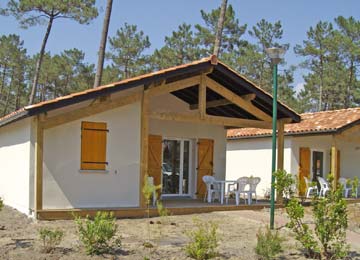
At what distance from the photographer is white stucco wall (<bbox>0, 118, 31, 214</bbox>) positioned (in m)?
11.6

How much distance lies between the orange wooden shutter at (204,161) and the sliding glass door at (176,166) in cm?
38

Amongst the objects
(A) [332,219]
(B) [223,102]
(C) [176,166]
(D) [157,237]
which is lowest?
(D) [157,237]

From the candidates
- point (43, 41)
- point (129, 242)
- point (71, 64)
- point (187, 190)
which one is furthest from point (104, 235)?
point (71, 64)

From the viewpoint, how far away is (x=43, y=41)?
26.5 meters

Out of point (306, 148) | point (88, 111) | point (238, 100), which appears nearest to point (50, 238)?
point (88, 111)

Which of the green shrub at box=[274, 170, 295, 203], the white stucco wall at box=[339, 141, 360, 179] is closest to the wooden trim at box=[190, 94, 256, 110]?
the green shrub at box=[274, 170, 295, 203]

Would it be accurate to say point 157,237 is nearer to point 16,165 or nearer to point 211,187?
point 16,165

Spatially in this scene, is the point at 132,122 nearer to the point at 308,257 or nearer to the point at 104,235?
the point at 104,235

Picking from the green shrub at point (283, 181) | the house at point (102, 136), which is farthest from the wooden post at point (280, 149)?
the green shrub at point (283, 181)

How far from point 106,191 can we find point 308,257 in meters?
5.65

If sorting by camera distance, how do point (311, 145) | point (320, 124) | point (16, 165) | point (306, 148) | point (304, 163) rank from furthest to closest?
1. point (311, 145)
2. point (306, 148)
3. point (304, 163)
4. point (320, 124)
5. point (16, 165)

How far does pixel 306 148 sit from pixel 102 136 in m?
10.1

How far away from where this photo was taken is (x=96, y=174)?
1182 cm

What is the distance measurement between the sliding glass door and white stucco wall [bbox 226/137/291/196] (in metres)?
4.63
